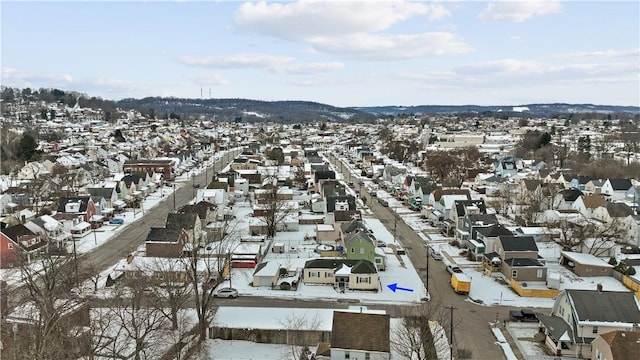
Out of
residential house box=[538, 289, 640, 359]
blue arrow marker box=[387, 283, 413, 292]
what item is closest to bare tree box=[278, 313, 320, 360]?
blue arrow marker box=[387, 283, 413, 292]

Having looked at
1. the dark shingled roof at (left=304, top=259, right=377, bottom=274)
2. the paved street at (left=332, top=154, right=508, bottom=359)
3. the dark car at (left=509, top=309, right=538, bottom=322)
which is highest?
the dark shingled roof at (left=304, top=259, right=377, bottom=274)

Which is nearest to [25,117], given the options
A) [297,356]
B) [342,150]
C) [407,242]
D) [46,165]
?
[46,165]

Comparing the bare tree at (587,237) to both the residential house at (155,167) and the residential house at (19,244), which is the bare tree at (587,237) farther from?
the residential house at (155,167)

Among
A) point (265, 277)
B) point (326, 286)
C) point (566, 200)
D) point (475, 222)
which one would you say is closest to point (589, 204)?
point (566, 200)

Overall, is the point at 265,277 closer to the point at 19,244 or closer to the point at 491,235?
the point at 491,235

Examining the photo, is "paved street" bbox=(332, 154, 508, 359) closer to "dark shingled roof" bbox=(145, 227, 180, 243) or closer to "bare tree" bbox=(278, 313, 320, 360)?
"bare tree" bbox=(278, 313, 320, 360)

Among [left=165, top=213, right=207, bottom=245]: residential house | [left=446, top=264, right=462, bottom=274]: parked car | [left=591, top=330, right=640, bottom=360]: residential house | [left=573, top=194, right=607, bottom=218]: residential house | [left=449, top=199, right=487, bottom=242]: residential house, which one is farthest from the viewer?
[left=573, top=194, right=607, bottom=218]: residential house
